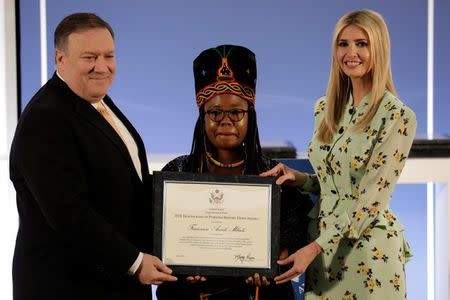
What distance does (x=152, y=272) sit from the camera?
2430mm

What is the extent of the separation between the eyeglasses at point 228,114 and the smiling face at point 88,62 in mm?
304

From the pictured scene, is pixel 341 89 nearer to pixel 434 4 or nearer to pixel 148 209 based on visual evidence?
pixel 148 209

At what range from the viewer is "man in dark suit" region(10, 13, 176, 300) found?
7.62 feet

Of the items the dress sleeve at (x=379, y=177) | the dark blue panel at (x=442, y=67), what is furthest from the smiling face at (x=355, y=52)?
the dark blue panel at (x=442, y=67)

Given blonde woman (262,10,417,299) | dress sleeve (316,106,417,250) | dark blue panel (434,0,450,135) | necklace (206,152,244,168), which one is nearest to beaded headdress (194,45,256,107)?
necklace (206,152,244,168)

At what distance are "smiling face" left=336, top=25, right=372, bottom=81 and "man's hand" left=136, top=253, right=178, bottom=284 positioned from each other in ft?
2.49

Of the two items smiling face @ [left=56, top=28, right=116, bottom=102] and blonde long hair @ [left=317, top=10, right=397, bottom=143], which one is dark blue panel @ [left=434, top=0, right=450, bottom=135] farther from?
smiling face @ [left=56, top=28, right=116, bottom=102]

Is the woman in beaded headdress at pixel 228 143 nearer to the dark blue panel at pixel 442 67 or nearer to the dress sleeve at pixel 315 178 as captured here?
the dress sleeve at pixel 315 178

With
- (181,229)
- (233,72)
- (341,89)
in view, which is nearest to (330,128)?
(341,89)

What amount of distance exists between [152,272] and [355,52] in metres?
0.83

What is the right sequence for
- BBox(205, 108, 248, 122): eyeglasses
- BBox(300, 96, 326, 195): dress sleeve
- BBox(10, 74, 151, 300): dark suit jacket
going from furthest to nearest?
BBox(300, 96, 326, 195): dress sleeve < BBox(205, 108, 248, 122): eyeglasses < BBox(10, 74, 151, 300): dark suit jacket

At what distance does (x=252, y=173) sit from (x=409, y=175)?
1.21 m

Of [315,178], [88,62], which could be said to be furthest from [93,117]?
[315,178]

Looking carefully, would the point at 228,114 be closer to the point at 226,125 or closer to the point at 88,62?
the point at 226,125
